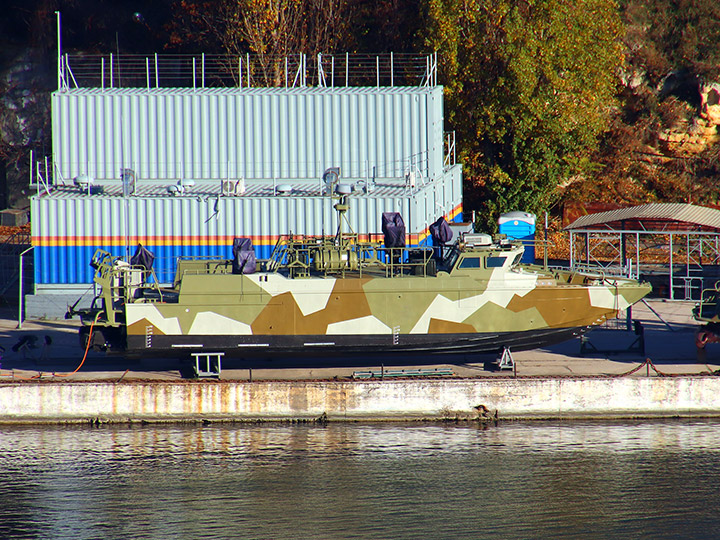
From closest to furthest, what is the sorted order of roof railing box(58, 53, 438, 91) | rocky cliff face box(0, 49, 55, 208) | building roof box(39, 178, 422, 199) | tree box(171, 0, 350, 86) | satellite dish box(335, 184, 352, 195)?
satellite dish box(335, 184, 352, 195), building roof box(39, 178, 422, 199), roof railing box(58, 53, 438, 91), tree box(171, 0, 350, 86), rocky cliff face box(0, 49, 55, 208)

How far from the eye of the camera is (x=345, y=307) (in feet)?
73.5

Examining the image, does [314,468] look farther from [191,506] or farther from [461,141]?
[461,141]

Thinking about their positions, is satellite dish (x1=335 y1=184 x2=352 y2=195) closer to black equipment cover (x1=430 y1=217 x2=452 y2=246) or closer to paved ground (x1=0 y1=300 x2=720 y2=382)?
black equipment cover (x1=430 y1=217 x2=452 y2=246)

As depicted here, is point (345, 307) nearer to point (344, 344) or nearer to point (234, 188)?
point (344, 344)

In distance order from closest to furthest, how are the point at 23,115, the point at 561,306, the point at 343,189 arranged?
the point at 561,306 < the point at 343,189 < the point at 23,115

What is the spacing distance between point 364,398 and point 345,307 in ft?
8.43

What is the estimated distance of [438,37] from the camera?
41438 millimetres

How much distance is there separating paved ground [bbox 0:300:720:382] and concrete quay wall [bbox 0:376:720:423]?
3.21 ft

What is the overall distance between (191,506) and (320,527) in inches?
107

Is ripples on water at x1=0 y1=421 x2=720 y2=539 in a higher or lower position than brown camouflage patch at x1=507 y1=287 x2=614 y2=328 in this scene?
lower

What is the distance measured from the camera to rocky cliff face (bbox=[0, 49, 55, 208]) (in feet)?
164

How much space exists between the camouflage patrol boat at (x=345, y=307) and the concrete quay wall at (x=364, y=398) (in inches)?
64.1

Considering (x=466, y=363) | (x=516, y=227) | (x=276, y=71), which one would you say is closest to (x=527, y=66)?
(x=516, y=227)

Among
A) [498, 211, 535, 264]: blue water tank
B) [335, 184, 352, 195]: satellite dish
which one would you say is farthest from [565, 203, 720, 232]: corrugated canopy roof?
[335, 184, 352, 195]: satellite dish
